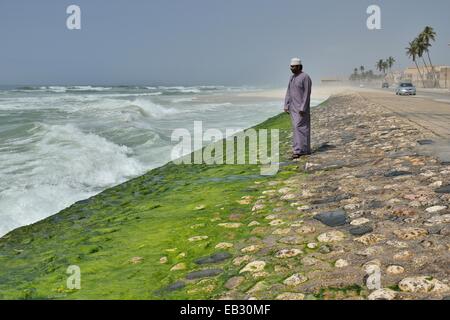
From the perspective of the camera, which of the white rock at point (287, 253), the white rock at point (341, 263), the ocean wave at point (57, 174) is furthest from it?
the ocean wave at point (57, 174)

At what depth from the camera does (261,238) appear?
15.1ft

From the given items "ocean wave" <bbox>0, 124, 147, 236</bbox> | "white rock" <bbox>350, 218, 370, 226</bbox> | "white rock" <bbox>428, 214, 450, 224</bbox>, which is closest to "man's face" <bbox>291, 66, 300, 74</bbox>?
"ocean wave" <bbox>0, 124, 147, 236</bbox>

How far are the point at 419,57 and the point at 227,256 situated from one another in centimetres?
10019

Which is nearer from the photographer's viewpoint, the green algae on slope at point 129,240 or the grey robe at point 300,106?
the green algae on slope at point 129,240

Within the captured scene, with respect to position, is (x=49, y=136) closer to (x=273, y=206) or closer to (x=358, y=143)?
(x=358, y=143)

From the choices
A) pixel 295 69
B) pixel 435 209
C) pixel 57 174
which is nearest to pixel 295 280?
pixel 435 209

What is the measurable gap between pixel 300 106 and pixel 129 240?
5.01m

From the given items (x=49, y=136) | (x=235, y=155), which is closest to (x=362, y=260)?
(x=235, y=155)

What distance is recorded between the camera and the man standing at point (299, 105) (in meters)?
8.96

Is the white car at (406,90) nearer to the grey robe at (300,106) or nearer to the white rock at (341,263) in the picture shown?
the grey robe at (300,106)

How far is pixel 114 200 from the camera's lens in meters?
8.03

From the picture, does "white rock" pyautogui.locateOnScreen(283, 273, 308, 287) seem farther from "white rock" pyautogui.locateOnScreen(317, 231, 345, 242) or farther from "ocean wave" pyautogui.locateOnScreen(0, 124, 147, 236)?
"ocean wave" pyautogui.locateOnScreen(0, 124, 147, 236)

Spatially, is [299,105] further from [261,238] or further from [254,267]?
[254,267]
